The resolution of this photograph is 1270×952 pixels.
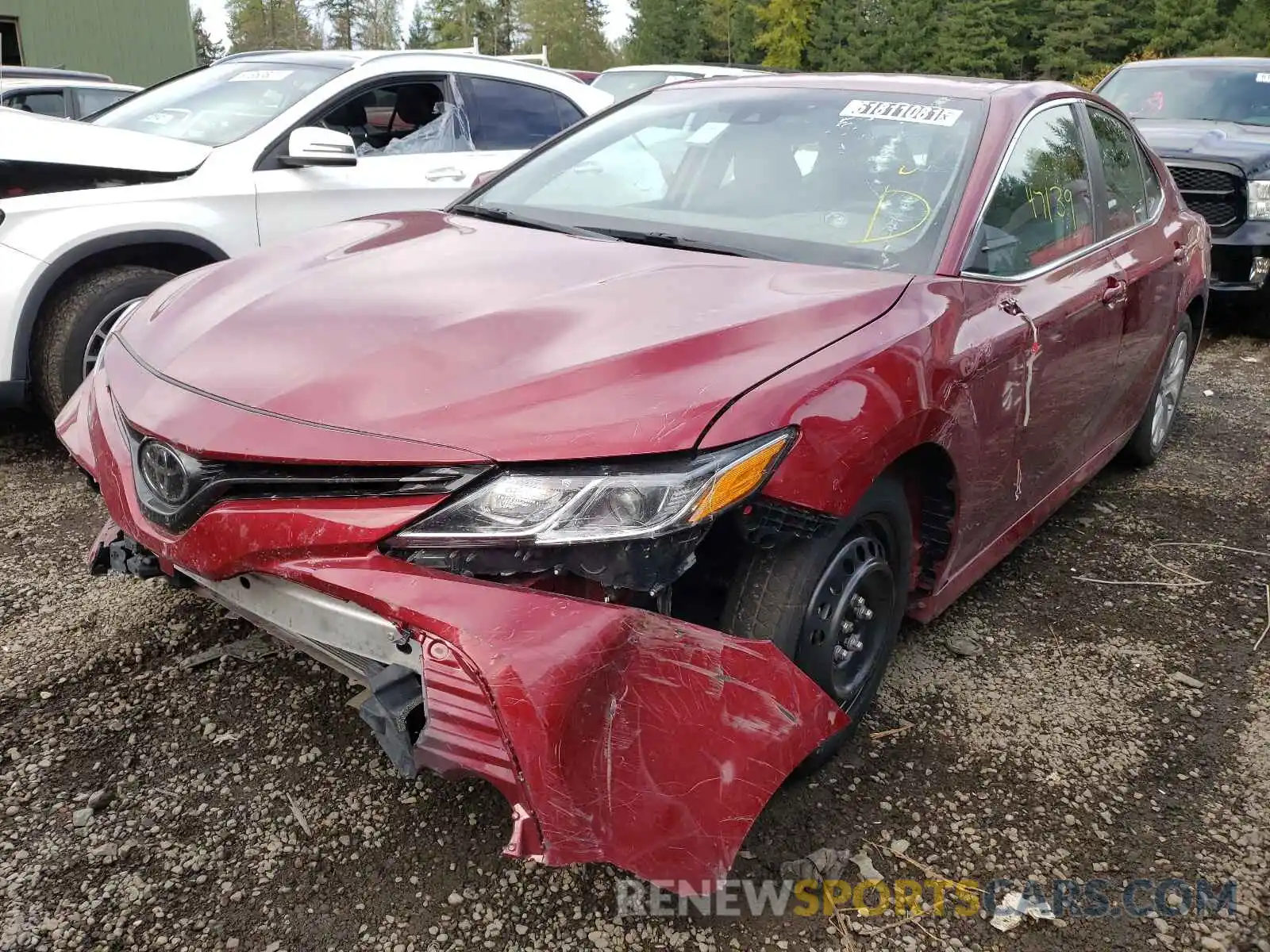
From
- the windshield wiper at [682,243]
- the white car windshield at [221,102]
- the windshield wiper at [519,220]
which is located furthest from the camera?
the white car windshield at [221,102]

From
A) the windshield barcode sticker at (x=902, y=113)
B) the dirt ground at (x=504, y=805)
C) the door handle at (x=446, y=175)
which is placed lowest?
the dirt ground at (x=504, y=805)

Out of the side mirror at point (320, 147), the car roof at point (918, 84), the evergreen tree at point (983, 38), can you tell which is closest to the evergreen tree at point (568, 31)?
the evergreen tree at point (983, 38)

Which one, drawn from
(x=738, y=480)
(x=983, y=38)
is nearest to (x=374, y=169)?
(x=738, y=480)

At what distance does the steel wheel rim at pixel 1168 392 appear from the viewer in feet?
14.4

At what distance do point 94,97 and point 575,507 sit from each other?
9812 mm

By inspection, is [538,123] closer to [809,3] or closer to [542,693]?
[542,693]

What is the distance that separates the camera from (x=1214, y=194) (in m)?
6.97

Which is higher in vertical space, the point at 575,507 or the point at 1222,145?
the point at 1222,145

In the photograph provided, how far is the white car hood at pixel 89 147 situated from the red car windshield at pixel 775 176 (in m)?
1.81

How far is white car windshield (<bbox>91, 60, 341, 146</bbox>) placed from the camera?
191 inches

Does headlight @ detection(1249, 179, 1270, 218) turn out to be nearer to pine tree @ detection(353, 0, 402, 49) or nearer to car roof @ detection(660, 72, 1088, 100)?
car roof @ detection(660, 72, 1088, 100)

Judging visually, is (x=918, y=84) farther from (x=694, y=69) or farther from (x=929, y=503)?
(x=694, y=69)

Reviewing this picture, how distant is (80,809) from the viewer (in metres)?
2.21

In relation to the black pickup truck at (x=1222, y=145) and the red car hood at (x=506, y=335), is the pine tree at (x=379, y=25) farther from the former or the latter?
the red car hood at (x=506, y=335)
